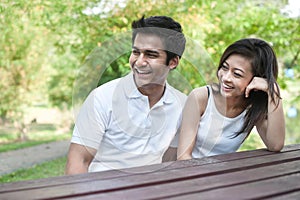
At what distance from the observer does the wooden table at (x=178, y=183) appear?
A: 34.0 inches

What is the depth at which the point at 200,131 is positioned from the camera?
153cm

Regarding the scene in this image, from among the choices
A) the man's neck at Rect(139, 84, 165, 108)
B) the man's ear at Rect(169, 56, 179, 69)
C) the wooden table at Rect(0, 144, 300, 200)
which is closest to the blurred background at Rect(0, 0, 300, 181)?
the man's ear at Rect(169, 56, 179, 69)

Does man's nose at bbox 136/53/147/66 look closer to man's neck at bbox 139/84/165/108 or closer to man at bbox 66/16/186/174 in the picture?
man at bbox 66/16/186/174

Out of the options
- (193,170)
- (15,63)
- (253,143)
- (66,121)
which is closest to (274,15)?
(253,143)

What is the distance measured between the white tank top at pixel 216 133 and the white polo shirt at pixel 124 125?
4.7 inches

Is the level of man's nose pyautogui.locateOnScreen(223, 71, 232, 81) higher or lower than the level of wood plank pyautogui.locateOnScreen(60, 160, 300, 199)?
higher

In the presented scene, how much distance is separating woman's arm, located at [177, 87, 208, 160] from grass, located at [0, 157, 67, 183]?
8.23 ft

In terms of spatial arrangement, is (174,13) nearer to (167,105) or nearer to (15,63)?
(167,105)

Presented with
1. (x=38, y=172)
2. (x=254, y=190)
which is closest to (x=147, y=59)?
(x=254, y=190)

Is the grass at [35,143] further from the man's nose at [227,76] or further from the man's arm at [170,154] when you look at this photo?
the man's nose at [227,76]

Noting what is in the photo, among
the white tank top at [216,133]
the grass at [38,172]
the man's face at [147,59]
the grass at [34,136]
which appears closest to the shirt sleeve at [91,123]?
the man's face at [147,59]

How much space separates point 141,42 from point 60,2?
2.07 m

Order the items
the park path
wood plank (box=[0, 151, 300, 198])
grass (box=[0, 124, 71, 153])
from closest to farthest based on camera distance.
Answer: wood plank (box=[0, 151, 300, 198]) → the park path → grass (box=[0, 124, 71, 153])

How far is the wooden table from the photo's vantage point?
86cm
